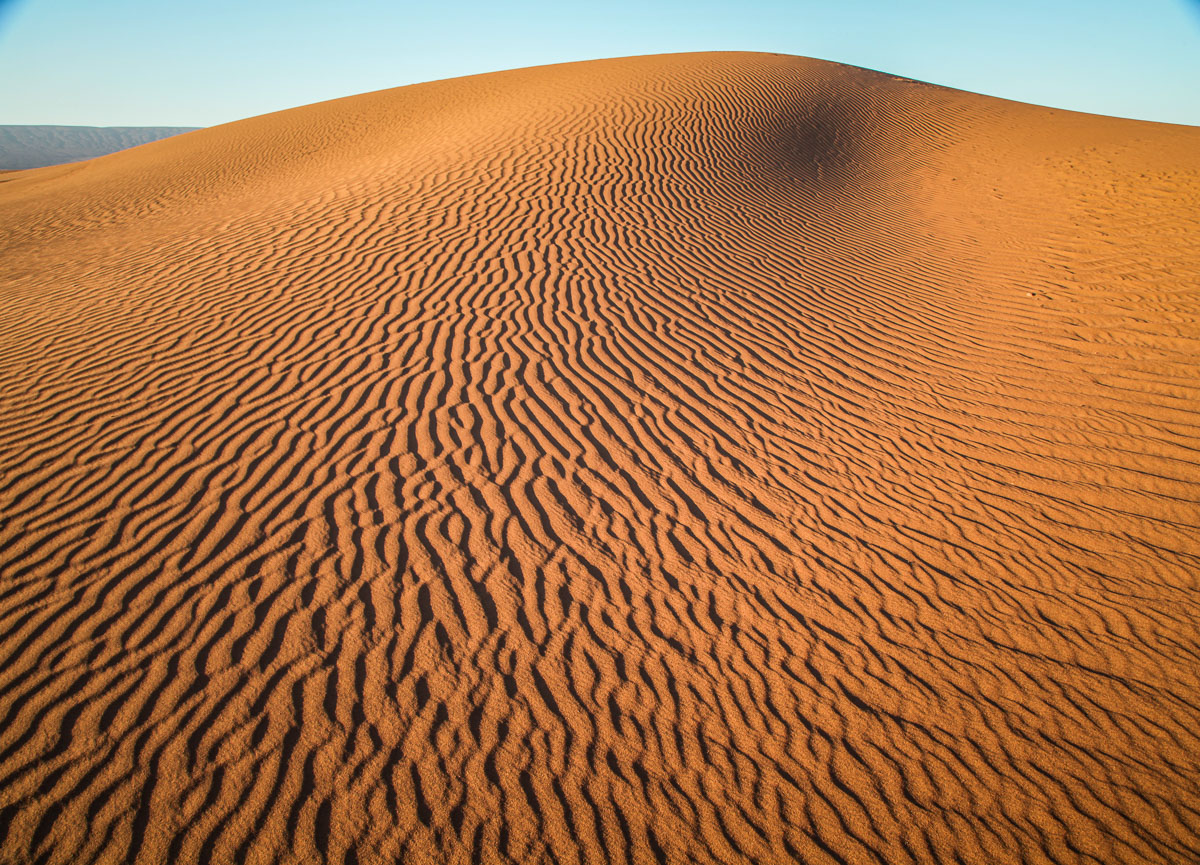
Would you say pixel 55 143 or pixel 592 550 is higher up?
pixel 592 550

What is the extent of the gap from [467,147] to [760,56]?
15.3 meters

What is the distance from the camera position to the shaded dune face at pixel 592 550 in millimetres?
2732

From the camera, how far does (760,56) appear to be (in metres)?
21.7

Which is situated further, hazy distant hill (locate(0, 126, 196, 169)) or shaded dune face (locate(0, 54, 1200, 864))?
hazy distant hill (locate(0, 126, 196, 169))

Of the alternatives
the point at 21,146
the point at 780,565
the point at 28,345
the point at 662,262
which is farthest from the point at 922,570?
the point at 21,146

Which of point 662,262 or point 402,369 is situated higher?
point 662,262

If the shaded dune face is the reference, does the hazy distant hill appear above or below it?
below

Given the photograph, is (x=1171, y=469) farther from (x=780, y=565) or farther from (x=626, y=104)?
(x=626, y=104)

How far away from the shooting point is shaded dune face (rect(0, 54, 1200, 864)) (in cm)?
273

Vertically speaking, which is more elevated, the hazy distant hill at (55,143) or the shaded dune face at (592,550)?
the shaded dune face at (592,550)

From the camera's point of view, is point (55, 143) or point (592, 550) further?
point (55, 143)

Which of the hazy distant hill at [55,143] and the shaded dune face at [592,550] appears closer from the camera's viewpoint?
the shaded dune face at [592,550]

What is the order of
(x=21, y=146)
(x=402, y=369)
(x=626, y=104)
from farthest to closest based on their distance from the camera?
(x=21, y=146) → (x=626, y=104) → (x=402, y=369)

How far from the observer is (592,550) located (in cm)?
401
